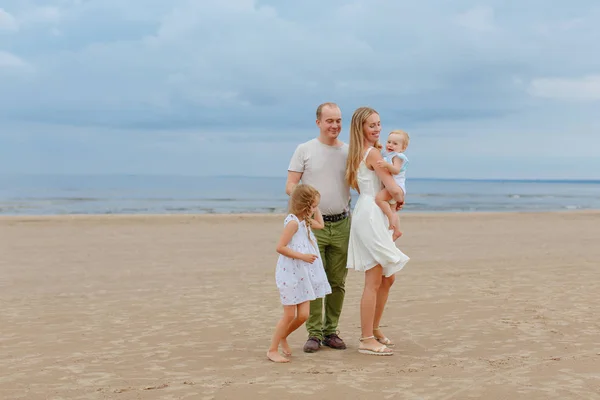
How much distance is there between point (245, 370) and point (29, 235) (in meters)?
13.6

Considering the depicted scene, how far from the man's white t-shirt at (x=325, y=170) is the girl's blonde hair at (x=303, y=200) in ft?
1.16

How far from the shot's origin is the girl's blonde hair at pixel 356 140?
220 inches

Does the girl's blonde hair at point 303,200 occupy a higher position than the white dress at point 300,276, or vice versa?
the girl's blonde hair at point 303,200

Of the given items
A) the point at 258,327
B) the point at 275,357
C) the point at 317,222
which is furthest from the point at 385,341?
the point at 258,327

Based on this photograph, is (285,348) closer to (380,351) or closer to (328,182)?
(380,351)

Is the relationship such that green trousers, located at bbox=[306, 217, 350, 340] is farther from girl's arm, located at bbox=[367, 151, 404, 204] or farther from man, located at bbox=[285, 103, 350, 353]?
girl's arm, located at bbox=[367, 151, 404, 204]

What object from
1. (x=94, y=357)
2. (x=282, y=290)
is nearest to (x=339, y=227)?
(x=282, y=290)

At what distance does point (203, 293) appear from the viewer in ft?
29.9

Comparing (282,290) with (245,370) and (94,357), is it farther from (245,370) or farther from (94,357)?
(94,357)

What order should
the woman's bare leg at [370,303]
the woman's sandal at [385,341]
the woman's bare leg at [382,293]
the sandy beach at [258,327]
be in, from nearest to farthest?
the sandy beach at [258,327] → the woman's bare leg at [370,303] → the woman's bare leg at [382,293] → the woman's sandal at [385,341]

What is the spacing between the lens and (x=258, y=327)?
702 centimetres

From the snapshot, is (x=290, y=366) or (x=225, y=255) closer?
(x=290, y=366)

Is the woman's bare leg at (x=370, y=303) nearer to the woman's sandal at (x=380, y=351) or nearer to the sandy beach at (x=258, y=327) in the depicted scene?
the woman's sandal at (x=380, y=351)

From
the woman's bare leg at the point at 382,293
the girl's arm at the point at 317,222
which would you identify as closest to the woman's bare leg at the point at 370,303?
the woman's bare leg at the point at 382,293
